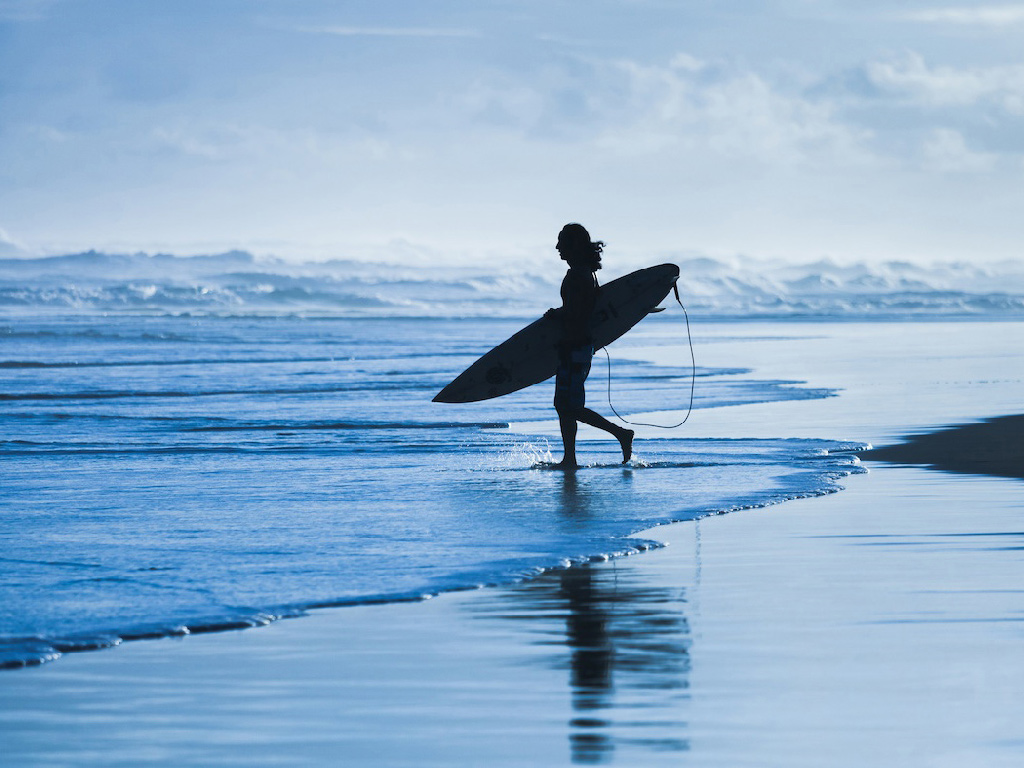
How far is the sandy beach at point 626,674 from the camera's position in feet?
13.5

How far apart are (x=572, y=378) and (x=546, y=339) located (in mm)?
1611

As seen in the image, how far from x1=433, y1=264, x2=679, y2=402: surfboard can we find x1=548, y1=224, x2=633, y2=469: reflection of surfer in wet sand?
3.59 ft

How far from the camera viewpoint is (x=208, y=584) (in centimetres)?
650

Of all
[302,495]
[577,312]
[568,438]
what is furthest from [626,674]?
[577,312]

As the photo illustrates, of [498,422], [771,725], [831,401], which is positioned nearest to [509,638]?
[771,725]

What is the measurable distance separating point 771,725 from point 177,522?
506 centimetres

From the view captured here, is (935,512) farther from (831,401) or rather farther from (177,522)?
(831,401)

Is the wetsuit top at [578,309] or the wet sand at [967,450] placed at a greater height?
the wetsuit top at [578,309]

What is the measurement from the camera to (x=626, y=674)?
16.0 feet

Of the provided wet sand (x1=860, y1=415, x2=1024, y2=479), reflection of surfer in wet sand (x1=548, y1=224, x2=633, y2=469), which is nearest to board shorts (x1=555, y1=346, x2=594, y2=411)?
reflection of surfer in wet sand (x1=548, y1=224, x2=633, y2=469)

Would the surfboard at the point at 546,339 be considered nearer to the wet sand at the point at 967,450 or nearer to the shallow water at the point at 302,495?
the shallow water at the point at 302,495

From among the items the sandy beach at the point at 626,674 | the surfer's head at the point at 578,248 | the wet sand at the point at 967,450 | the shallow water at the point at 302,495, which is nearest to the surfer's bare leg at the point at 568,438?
the shallow water at the point at 302,495

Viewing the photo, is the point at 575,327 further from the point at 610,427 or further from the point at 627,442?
the point at 627,442

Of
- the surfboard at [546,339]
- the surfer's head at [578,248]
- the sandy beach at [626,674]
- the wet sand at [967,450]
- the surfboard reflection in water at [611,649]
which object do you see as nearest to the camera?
the sandy beach at [626,674]
